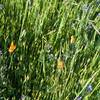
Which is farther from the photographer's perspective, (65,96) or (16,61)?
(16,61)

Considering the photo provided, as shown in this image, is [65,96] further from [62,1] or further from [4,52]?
[62,1]

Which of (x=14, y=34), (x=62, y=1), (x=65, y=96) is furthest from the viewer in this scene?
(x=62, y=1)

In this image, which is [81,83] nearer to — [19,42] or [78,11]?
[19,42]

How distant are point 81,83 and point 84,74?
2.1 inches

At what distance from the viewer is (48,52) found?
1.80m

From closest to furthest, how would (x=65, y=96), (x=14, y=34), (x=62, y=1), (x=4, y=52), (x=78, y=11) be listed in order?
(x=65, y=96) → (x=4, y=52) → (x=14, y=34) → (x=78, y=11) → (x=62, y=1)

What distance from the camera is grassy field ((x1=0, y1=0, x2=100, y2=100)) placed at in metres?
1.64

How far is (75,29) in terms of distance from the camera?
1.95 meters

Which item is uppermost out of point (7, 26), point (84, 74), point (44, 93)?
point (7, 26)

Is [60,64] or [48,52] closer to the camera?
[60,64]

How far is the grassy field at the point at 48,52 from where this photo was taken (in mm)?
1641

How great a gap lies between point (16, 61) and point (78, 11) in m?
0.62

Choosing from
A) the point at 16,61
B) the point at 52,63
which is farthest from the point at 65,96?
the point at 16,61

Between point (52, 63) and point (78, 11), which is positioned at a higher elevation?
point (78, 11)
